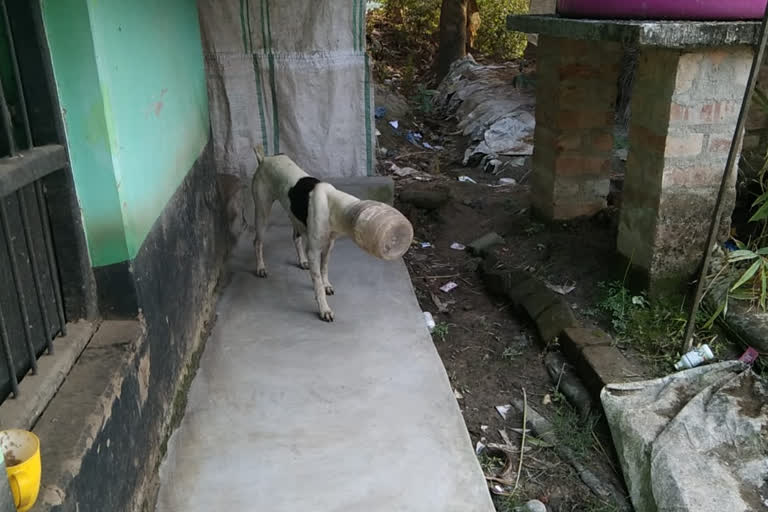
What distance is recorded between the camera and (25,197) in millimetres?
2174

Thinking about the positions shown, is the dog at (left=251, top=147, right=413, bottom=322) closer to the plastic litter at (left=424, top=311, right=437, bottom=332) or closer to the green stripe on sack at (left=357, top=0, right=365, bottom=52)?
the plastic litter at (left=424, top=311, right=437, bottom=332)

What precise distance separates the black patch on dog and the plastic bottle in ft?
7.63

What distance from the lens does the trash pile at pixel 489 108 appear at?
8.22m

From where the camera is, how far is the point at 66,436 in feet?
6.37

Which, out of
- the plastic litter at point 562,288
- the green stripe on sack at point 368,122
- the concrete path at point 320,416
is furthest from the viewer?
the green stripe on sack at point 368,122

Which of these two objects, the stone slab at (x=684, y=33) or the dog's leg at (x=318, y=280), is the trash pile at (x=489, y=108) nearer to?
the stone slab at (x=684, y=33)

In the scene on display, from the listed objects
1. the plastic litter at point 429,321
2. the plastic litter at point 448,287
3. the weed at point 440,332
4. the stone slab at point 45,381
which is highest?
the stone slab at point 45,381

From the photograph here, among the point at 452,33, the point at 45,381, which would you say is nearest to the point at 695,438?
the point at 45,381

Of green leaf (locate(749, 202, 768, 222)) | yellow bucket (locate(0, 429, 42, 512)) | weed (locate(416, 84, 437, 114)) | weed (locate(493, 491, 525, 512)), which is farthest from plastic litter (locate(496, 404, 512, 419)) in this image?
weed (locate(416, 84, 437, 114))

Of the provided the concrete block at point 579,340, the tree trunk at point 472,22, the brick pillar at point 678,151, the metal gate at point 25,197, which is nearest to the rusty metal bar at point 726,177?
the brick pillar at point 678,151

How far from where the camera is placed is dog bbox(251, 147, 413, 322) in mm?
3361

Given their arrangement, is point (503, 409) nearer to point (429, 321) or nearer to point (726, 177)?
point (429, 321)

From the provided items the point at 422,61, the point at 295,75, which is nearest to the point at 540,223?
the point at 295,75

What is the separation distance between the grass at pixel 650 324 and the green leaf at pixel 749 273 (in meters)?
0.27
